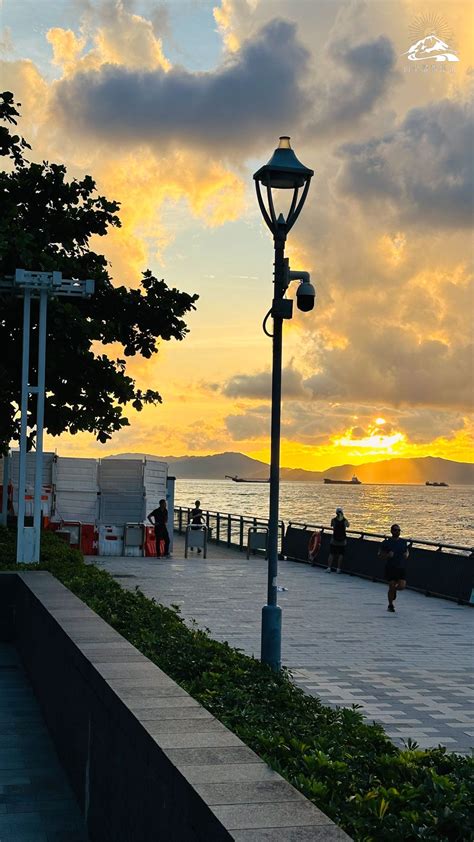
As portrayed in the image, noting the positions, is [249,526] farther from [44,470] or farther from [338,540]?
[338,540]

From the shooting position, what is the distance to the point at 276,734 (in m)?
5.92

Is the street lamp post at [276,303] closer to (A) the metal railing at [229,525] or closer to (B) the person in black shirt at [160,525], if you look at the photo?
(B) the person in black shirt at [160,525]

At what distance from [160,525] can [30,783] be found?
26720 mm

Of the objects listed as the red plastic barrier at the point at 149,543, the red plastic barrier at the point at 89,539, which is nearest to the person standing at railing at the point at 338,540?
the red plastic barrier at the point at 149,543

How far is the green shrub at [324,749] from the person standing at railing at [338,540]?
18851 mm

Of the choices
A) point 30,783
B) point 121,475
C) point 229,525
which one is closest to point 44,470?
point 121,475

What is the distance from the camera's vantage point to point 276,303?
12266 mm

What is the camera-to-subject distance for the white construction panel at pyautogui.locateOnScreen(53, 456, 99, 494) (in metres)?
35.0

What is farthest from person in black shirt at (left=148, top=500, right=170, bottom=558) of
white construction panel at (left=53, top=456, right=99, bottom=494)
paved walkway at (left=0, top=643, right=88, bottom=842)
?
paved walkway at (left=0, top=643, right=88, bottom=842)

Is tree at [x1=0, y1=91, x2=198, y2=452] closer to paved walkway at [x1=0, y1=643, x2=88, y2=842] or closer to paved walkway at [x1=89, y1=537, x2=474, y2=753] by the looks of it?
paved walkway at [x1=89, y1=537, x2=474, y2=753]

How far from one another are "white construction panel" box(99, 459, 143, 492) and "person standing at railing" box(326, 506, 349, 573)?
7789mm

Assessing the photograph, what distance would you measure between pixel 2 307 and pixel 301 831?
19.3 m

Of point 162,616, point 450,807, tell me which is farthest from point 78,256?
point 450,807

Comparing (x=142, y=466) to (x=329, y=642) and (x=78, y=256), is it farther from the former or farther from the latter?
(x=329, y=642)
